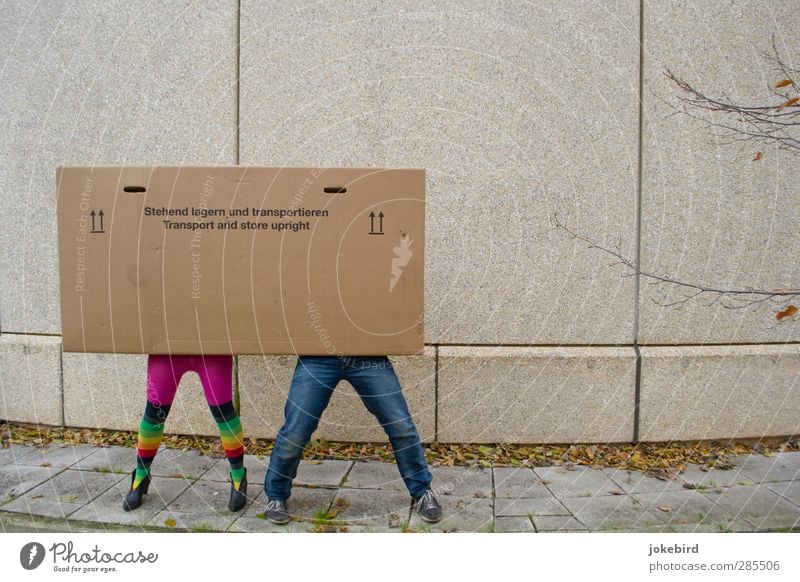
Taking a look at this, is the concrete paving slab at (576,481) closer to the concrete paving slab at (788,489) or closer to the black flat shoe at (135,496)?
the concrete paving slab at (788,489)

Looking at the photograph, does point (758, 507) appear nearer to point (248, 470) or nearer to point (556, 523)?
point (556, 523)

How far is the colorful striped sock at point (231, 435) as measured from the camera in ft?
11.1

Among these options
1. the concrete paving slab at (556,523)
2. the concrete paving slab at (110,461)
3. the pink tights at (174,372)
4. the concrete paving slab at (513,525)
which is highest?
the pink tights at (174,372)

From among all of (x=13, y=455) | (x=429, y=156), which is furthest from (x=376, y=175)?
(x=13, y=455)

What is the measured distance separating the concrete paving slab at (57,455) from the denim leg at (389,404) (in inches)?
100.0

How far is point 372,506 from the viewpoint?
3.52 metres

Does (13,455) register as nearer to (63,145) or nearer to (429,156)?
(63,145)

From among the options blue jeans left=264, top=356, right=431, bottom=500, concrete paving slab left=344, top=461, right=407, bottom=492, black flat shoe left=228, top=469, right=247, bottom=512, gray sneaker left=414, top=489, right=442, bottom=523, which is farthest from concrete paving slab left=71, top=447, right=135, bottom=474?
gray sneaker left=414, top=489, right=442, bottom=523

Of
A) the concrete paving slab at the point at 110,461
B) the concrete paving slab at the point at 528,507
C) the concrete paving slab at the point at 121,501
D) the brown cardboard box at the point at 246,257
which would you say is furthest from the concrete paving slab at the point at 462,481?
the concrete paving slab at the point at 110,461

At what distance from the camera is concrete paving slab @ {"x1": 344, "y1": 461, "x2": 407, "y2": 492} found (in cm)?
383

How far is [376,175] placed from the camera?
10.0 feet

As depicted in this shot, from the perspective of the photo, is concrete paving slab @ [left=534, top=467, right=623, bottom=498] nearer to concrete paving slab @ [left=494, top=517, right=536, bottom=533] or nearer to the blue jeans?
concrete paving slab @ [left=494, top=517, right=536, bottom=533]

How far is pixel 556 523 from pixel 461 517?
0.57 meters

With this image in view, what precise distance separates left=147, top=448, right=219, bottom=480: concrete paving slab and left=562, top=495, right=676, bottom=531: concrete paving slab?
8.56 ft
